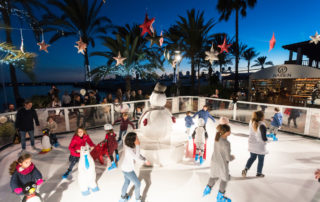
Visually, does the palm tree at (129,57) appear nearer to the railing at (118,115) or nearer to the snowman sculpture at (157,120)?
the railing at (118,115)

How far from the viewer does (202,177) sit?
144 inches

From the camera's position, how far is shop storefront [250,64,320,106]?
45.6 feet

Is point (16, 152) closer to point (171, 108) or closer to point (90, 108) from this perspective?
point (90, 108)

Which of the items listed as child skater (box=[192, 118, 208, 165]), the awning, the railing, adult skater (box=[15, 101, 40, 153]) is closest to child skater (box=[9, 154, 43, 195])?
adult skater (box=[15, 101, 40, 153])

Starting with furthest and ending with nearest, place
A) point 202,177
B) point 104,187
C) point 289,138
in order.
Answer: point 289,138
point 202,177
point 104,187

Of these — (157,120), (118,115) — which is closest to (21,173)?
(157,120)

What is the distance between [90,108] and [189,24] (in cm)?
1058

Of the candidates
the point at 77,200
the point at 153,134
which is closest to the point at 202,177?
the point at 153,134

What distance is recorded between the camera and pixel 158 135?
13.3ft

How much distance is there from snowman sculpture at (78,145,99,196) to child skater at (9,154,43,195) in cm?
66

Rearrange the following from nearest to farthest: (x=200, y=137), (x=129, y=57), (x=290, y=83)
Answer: (x=200, y=137), (x=129, y=57), (x=290, y=83)

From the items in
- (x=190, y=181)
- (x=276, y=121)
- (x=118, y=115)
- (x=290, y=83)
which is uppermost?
(x=290, y=83)

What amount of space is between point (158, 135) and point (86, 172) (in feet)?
5.74

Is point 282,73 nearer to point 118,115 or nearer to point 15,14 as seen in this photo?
point 118,115
